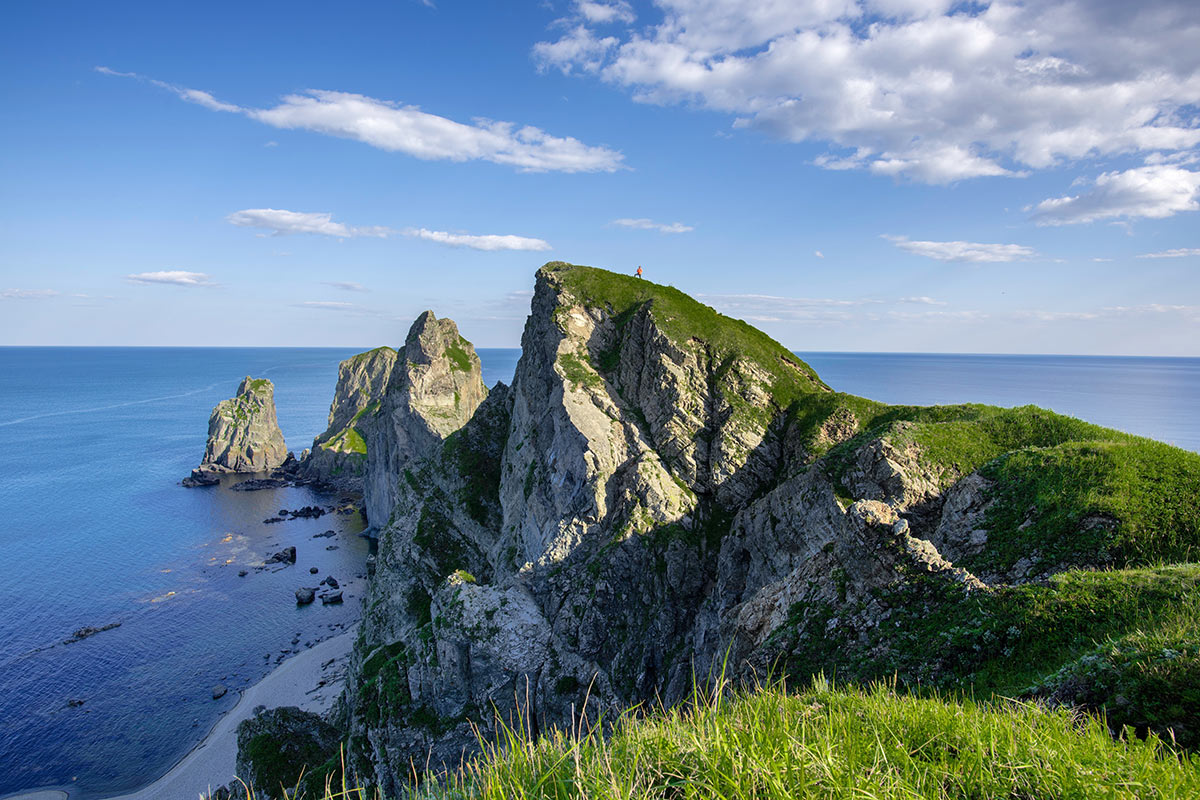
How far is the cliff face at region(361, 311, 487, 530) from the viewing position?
9400 centimetres

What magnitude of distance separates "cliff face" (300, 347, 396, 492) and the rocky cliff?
2980 inches

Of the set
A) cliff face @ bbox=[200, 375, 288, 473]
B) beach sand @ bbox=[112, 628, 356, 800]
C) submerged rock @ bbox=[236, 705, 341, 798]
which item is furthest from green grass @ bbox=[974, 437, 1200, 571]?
cliff face @ bbox=[200, 375, 288, 473]

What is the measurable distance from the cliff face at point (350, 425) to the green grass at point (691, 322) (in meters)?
75.2

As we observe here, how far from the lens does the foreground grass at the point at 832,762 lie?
14.8 ft

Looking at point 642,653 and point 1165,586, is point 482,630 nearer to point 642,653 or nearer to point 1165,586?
point 642,653

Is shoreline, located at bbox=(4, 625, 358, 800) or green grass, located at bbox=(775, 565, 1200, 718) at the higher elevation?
green grass, located at bbox=(775, 565, 1200, 718)

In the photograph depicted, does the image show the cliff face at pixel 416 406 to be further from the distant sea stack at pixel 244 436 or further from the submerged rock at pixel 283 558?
the distant sea stack at pixel 244 436

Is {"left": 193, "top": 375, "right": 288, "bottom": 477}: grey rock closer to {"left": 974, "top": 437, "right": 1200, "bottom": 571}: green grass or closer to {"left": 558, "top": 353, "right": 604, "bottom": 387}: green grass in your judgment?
{"left": 558, "top": 353, "right": 604, "bottom": 387}: green grass

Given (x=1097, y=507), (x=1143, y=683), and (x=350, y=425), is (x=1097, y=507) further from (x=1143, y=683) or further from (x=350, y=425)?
(x=350, y=425)

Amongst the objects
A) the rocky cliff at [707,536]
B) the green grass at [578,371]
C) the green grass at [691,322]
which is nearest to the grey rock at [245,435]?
the rocky cliff at [707,536]

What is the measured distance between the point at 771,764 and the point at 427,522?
50.5m

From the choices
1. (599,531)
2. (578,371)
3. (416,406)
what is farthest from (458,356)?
(599,531)

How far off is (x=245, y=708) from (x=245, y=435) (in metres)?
100

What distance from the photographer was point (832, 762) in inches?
188
